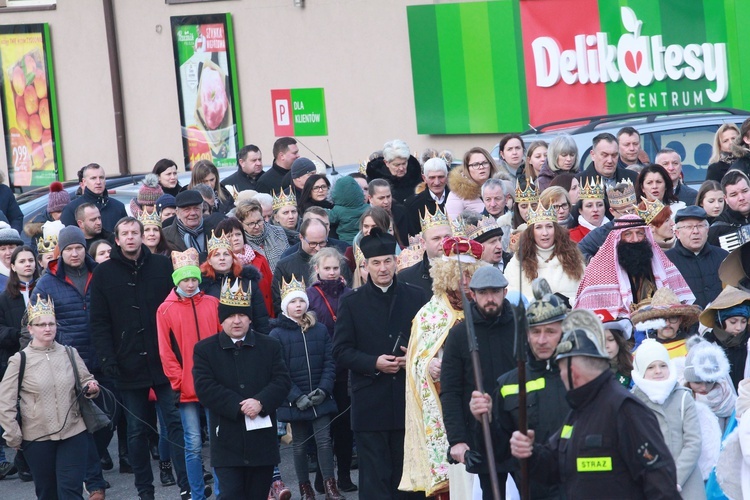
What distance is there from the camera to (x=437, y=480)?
26.9 ft

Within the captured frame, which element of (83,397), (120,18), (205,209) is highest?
(120,18)

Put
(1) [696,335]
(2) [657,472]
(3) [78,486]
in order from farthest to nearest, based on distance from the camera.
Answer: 1. (3) [78,486]
2. (1) [696,335]
3. (2) [657,472]

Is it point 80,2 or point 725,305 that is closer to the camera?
point 725,305

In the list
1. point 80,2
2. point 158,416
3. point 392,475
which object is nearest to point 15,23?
point 80,2

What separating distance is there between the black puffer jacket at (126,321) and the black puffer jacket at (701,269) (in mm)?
3790

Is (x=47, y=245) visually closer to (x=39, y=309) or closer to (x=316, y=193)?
(x=39, y=309)

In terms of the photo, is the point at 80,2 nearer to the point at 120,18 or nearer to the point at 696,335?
the point at 120,18

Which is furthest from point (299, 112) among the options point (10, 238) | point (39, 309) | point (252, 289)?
point (39, 309)

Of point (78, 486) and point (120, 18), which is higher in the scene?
point (120, 18)

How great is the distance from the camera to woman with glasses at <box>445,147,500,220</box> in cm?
1180

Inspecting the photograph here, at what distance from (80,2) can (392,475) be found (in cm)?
1664

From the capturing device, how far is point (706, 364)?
24.3 ft

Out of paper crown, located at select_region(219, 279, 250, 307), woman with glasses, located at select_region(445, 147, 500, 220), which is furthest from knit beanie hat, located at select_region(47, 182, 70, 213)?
paper crown, located at select_region(219, 279, 250, 307)

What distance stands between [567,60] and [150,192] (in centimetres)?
704
